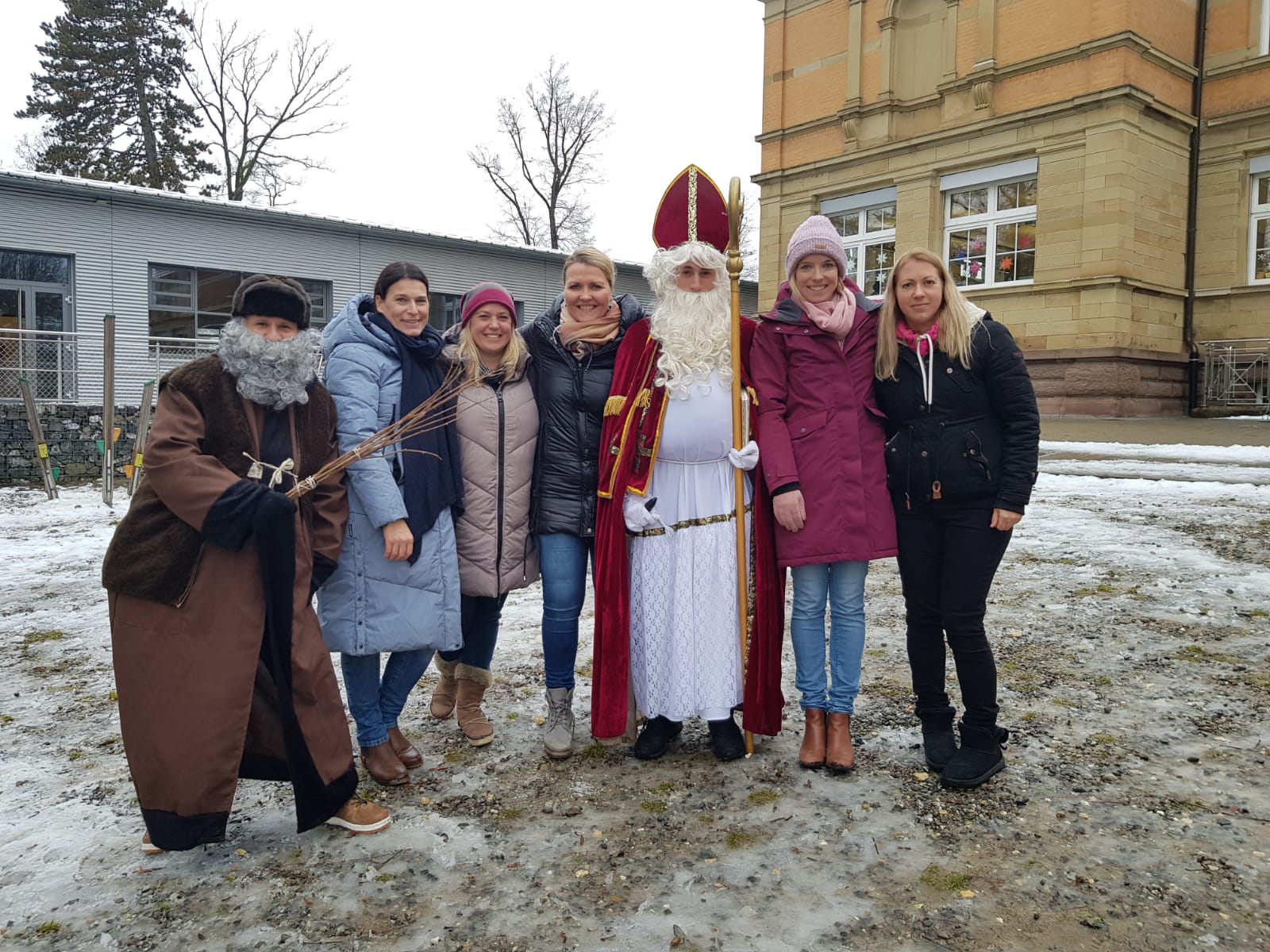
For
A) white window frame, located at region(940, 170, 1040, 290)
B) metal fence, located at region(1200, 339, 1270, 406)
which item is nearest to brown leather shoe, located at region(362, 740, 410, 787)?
white window frame, located at region(940, 170, 1040, 290)

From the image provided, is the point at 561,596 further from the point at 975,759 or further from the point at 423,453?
the point at 975,759

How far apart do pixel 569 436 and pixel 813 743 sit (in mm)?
1470

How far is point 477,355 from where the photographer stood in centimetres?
341

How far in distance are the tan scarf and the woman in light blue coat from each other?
1.66ft

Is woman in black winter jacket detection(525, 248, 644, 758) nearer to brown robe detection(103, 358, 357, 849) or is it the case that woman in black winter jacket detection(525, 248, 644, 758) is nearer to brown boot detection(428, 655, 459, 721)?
brown boot detection(428, 655, 459, 721)

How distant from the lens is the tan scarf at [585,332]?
11.4 ft

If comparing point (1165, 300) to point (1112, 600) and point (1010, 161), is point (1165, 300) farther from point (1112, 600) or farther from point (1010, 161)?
point (1112, 600)

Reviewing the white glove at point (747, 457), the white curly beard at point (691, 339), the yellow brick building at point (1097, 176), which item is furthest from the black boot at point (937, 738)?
the yellow brick building at point (1097, 176)

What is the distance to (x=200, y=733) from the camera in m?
2.53

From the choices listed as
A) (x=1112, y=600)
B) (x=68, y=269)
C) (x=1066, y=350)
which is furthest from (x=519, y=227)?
(x=1112, y=600)

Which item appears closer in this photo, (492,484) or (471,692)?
(492,484)

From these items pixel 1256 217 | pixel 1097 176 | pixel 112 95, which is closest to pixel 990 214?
pixel 1097 176

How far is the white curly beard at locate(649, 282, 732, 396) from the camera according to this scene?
3.36 metres

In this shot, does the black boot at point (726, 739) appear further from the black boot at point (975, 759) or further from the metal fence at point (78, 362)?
the metal fence at point (78, 362)
